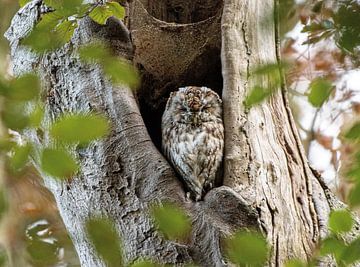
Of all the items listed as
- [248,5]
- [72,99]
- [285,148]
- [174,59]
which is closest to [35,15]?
[72,99]

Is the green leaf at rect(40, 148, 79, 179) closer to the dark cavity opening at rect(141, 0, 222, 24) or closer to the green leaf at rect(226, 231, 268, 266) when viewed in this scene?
the green leaf at rect(226, 231, 268, 266)

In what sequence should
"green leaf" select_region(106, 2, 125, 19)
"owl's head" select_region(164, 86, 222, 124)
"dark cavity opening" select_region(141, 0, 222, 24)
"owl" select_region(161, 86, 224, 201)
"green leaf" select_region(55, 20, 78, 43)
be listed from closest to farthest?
"green leaf" select_region(55, 20, 78, 43) < "green leaf" select_region(106, 2, 125, 19) < "owl" select_region(161, 86, 224, 201) < "owl's head" select_region(164, 86, 222, 124) < "dark cavity opening" select_region(141, 0, 222, 24)

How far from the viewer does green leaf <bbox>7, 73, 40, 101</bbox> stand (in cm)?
84

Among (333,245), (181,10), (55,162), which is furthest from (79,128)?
(181,10)

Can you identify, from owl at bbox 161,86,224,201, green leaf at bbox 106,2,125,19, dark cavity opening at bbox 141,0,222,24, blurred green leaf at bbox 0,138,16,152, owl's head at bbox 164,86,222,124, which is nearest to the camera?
blurred green leaf at bbox 0,138,16,152

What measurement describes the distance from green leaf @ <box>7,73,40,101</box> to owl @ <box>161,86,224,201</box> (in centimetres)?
132

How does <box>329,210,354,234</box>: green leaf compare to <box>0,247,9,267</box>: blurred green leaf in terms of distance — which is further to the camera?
<box>329,210,354,234</box>: green leaf

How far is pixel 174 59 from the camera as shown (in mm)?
2711

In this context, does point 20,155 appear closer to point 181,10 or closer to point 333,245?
point 333,245

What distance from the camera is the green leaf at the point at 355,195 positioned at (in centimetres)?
87

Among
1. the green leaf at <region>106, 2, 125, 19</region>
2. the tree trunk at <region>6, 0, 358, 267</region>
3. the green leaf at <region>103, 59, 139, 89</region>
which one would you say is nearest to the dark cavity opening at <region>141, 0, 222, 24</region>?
the tree trunk at <region>6, 0, 358, 267</region>

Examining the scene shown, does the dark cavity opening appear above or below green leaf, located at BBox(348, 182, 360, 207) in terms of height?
above

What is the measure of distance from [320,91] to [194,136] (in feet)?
5.35

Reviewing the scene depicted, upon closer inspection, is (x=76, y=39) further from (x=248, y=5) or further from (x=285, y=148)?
(x=285, y=148)
